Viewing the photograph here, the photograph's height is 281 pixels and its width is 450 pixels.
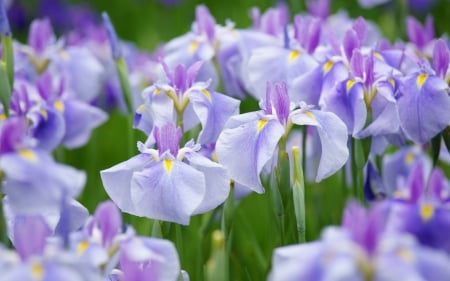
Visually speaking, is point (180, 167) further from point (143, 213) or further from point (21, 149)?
point (21, 149)

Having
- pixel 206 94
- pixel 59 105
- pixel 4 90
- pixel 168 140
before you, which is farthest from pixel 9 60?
pixel 168 140

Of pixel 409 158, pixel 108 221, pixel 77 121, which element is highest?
pixel 108 221

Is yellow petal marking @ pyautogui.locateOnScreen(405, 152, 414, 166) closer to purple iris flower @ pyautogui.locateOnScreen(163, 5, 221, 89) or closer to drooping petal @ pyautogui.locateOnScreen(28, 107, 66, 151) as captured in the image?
purple iris flower @ pyautogui.locateOnScreen(163, 5, 221, 89)

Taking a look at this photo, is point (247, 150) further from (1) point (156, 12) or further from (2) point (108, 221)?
(1) point (156, 12)

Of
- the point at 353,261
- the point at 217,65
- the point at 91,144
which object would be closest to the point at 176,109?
the point at 217,65

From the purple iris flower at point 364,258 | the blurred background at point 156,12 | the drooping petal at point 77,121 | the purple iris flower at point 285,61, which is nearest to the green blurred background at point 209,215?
the blurred background at point 156,12
